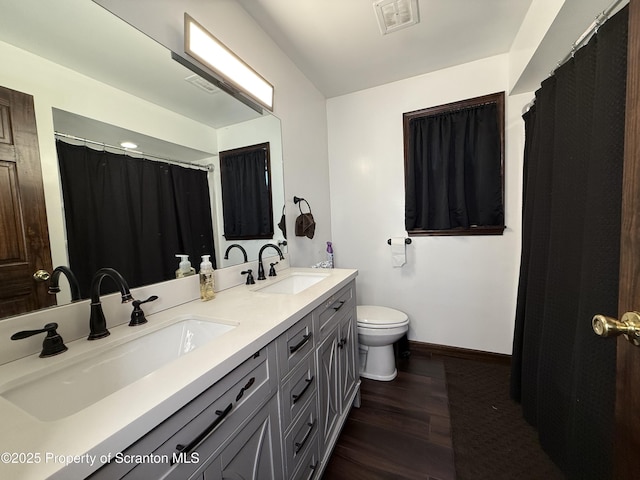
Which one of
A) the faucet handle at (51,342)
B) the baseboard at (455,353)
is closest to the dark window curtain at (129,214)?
the faucet handle at (51,342)

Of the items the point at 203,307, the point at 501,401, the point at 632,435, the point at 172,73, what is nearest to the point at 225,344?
the point at 203,307

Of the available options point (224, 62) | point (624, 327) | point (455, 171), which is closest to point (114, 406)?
point (624, 327)

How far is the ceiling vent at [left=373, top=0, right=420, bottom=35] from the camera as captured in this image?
1429mm

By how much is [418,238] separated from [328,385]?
1500 mm

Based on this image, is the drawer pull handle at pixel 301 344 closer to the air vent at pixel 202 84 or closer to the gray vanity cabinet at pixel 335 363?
the gray vanity cabinet at pixel 335 363

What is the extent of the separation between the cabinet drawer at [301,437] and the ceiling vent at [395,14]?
2100 millimetres

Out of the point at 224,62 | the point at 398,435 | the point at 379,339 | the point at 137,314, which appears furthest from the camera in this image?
the point at 379,339

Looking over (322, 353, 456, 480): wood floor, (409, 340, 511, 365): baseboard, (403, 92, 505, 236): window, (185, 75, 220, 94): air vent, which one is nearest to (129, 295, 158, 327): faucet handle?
(185, 75, 220, 94): air vent

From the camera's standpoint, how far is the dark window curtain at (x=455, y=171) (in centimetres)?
195

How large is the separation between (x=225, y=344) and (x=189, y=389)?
17 cm

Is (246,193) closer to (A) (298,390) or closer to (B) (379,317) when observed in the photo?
(A) (298,390)

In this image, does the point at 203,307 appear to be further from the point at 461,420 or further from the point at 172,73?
the point at 461,420

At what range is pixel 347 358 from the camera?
1.49 m

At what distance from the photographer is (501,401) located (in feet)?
5.36
